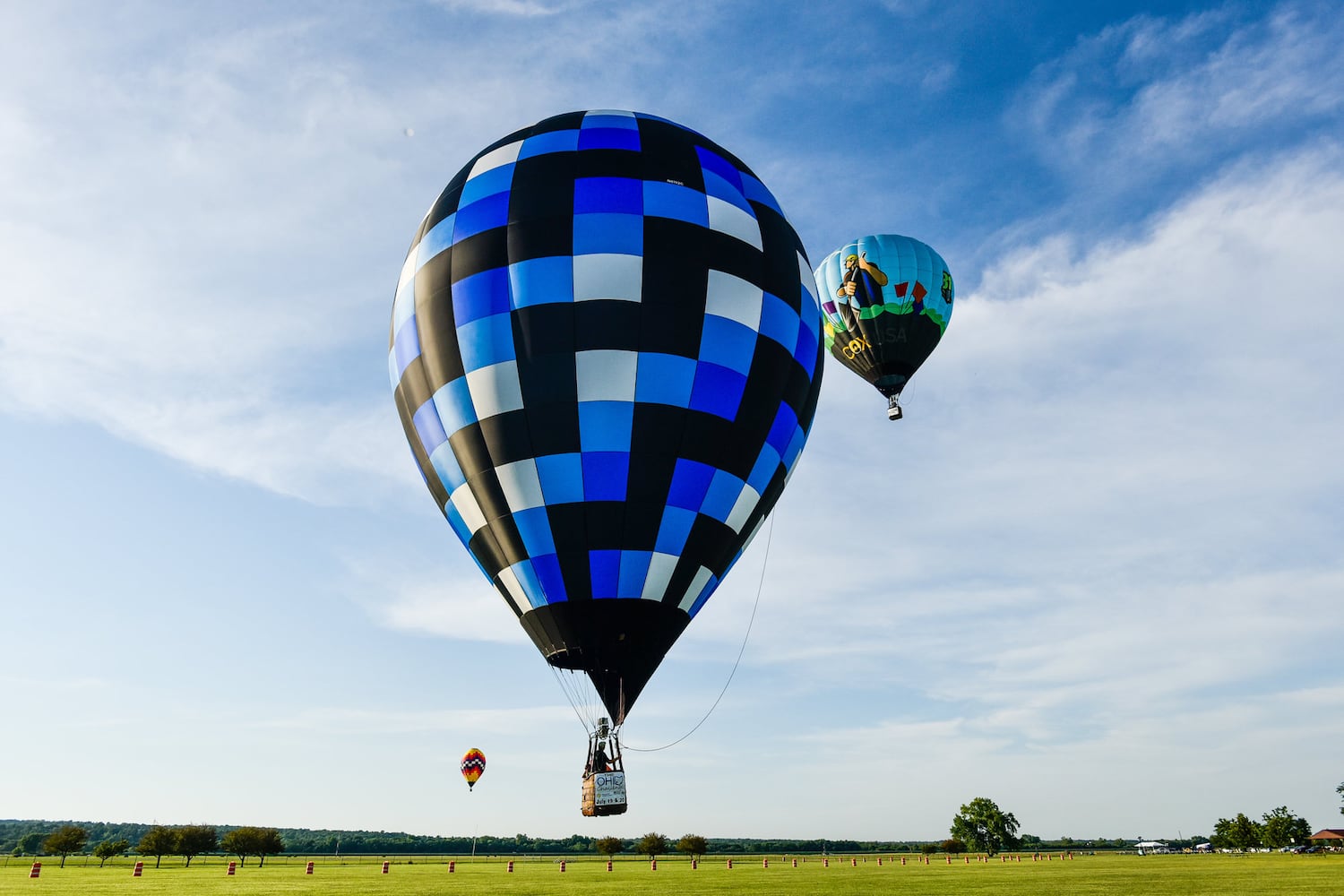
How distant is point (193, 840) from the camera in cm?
5366

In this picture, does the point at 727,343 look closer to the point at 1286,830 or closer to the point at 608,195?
the point at 608,195

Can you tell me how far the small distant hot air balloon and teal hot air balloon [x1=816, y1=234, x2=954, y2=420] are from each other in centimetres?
2763

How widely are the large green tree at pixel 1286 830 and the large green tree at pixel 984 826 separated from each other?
80.8 feet

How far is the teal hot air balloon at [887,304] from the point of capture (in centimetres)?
2848

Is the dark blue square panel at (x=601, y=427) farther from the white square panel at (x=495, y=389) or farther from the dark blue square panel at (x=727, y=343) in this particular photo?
the dark blue square panel at (x=727, y=343)

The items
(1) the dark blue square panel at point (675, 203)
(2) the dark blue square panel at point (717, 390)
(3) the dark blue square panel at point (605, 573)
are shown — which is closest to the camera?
(3) the dark blue square panel at point (605, 573)

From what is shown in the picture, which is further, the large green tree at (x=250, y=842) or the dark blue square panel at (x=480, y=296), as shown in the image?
the large green tree at (x=250, y=842)

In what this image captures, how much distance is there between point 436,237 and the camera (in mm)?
14984

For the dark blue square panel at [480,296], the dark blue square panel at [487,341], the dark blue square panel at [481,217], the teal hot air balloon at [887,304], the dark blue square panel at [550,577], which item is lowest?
the dark blue square panel at [550,577]

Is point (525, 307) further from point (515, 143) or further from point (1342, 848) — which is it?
point (1342, 848)

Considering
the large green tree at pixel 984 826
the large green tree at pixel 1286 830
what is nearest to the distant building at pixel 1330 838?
the large green tree at pixel 1286 830

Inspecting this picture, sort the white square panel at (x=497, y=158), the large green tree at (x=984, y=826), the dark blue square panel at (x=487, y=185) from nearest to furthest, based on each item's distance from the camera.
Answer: the dark blue square panel at (x=487, y=185) < the white square panel at (x=497, y=158) < the large green tree at (x=984, y=826)

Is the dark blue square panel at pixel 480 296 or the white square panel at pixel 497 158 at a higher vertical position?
the white square panel at pixel 497 158

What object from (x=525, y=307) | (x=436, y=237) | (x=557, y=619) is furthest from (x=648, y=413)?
(x=436, y=237)
